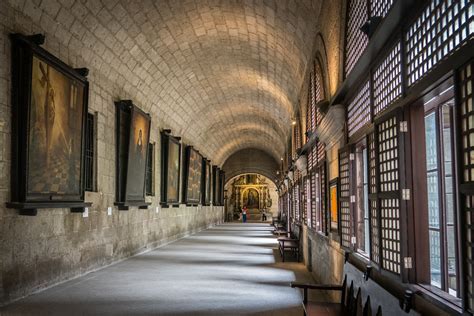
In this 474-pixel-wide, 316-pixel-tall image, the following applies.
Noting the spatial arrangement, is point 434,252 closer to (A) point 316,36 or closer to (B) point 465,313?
(B) point 465,313

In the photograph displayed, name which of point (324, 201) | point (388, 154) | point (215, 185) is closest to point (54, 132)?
point (324, 201)

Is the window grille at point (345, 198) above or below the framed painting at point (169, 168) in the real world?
below

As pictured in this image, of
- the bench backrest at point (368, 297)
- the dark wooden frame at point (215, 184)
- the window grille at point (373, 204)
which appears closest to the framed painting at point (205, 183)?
the dark wooden frame at point (215, 184)

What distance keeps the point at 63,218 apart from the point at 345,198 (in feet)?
17.5

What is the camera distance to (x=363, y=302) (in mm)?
5105

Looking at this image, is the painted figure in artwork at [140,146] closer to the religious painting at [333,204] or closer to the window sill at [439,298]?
the religious painting at [333,204]

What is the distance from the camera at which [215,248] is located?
55.1 feet

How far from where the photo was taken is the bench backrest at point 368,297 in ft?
13.1

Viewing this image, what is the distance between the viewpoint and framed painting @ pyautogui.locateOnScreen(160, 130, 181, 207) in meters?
17.5

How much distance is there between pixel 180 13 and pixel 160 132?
6157 millimetres

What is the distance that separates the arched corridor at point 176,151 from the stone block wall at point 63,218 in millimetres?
40

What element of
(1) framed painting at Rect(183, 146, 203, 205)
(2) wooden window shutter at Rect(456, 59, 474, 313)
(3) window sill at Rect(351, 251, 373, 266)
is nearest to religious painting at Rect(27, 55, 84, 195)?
(3) window sill at Rect(351, 251, 373, 266)

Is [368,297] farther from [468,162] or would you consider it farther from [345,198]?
[468,162]

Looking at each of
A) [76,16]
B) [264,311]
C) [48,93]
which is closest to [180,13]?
[76,16]
